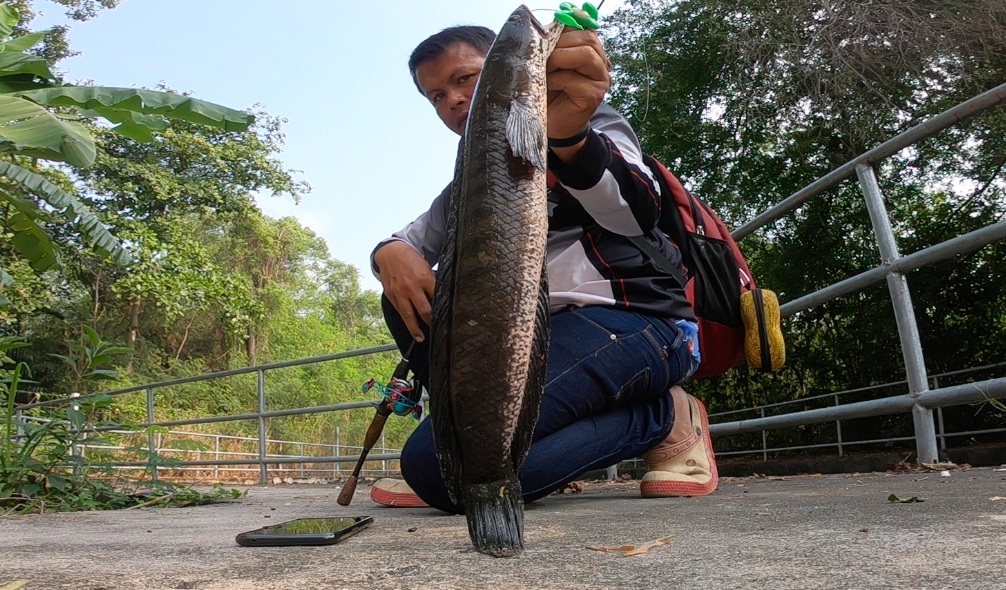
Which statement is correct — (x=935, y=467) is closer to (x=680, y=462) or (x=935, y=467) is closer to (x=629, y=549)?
(x=680, y=462)

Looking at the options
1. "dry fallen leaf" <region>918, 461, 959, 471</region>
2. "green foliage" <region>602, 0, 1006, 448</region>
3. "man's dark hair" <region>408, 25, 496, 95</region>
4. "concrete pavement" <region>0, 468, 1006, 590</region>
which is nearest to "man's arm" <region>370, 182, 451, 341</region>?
"concrete pavement" <region>0, 468, 1006, 590</region>

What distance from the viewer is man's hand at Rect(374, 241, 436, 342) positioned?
6.20 feet

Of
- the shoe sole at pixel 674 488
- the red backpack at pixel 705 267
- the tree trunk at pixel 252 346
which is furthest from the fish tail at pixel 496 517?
the tree trunk at pixel 252 346

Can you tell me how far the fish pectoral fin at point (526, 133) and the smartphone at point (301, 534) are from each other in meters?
0.82

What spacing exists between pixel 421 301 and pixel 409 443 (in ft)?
1.78

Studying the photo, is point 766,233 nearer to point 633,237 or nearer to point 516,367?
point 633,237

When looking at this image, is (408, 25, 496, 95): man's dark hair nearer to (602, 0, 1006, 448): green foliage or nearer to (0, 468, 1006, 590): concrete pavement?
(0, 468, 1006, 590): concrete pavement

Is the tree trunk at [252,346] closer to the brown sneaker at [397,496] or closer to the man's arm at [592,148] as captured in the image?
the brown sneaker at [397,496]

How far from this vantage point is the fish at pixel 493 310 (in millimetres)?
1300

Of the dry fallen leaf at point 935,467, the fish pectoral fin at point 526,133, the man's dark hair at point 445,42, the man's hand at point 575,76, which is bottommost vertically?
the dry fallen leaf at point 935,467

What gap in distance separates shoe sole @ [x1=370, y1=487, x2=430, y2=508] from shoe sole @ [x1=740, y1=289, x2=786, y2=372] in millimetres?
1162

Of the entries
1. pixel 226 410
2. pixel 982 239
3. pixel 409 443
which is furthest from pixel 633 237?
pixel 226 410

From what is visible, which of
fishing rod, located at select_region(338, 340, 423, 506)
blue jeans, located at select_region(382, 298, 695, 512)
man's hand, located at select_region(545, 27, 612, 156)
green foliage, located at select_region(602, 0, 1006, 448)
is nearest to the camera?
man's hand, located at select_region(545, 27, 612, 156)

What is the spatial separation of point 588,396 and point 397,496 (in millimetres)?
871
